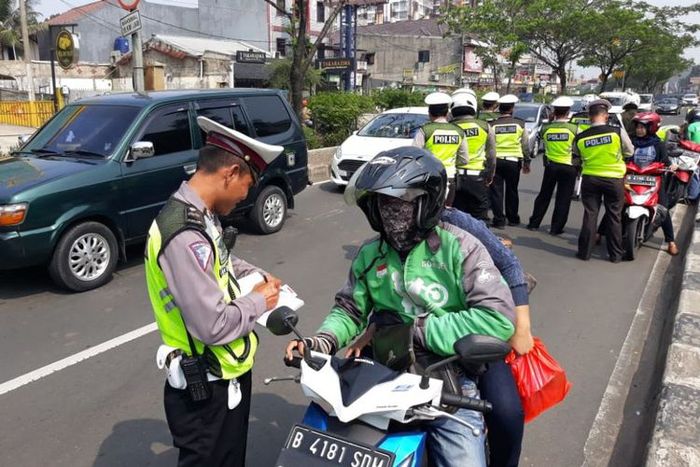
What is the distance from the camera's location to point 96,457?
3148mm

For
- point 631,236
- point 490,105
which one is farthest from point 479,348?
point 490,105

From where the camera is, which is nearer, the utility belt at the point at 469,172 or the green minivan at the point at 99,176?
the green minivan at the point at 99,176

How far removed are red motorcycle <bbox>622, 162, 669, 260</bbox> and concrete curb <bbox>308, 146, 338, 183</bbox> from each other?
20.7ft

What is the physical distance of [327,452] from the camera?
67.1 inches

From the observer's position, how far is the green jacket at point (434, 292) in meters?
2.09

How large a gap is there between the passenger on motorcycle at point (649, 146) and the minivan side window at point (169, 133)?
18.1 ft

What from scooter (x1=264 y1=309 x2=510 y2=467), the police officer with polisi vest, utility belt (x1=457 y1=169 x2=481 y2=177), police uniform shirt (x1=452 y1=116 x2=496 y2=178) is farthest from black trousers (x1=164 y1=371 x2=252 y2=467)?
the police officer with polisi vest

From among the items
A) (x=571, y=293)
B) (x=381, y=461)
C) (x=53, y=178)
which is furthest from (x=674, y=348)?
(x=53, y=178)

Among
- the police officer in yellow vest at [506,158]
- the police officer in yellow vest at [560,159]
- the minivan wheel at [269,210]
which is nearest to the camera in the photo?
the minivan wheel at [269,210]

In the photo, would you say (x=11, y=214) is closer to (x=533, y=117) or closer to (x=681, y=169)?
(x=681, y=169)

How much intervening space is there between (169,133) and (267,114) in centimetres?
171

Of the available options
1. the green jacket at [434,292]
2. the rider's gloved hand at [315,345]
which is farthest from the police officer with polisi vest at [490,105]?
the rider's gloved hand at [315,345]

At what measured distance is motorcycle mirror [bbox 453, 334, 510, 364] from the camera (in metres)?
1.85

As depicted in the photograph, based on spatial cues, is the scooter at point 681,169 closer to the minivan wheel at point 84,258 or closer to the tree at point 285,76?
the minivan wheel at point 84,258
